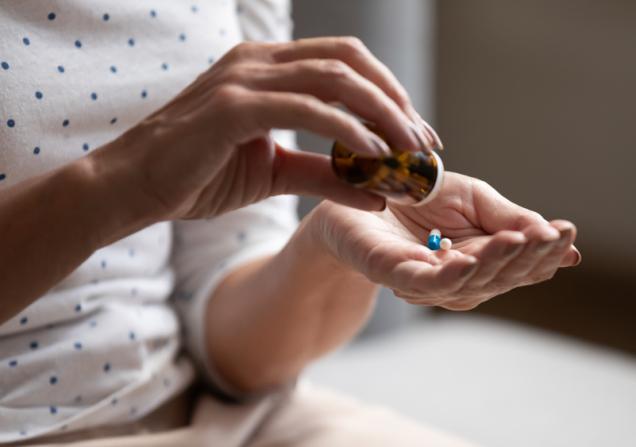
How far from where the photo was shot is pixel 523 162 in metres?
2.04

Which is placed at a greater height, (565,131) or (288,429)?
(288,429)

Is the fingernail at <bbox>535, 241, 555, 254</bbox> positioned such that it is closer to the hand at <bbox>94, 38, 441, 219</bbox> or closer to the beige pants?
the hand at <bbox>94, 38, 441, 219</bbox>

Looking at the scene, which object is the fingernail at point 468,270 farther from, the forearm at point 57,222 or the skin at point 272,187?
the forearm at point 57,222

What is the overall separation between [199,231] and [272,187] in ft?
1.05

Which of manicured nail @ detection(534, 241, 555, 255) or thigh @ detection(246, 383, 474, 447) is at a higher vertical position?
manicured nail @ detection(534, 241, 555, 255)

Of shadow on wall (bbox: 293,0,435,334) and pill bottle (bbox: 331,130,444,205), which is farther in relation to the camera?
shadow on wall (bbox: 293,0,435,334)

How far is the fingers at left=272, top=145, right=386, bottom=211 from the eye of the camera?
492mm

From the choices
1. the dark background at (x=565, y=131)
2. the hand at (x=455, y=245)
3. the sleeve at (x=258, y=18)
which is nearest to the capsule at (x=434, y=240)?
the hand at (x=455, y=245)

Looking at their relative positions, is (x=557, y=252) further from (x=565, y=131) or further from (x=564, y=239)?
(x=565, y=131)

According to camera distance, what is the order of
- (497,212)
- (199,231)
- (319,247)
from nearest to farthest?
(497,212), (319,247), (199,231)

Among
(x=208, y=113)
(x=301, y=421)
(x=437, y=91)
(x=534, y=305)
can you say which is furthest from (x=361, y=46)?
(x=437, y=91)

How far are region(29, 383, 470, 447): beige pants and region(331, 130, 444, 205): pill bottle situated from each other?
0.94 ft

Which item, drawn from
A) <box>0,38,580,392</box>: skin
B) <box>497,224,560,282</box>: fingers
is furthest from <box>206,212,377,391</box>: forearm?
<box>497,224,560,282</box>: fingers

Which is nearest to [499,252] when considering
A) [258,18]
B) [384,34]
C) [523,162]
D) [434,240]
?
[434,240]
